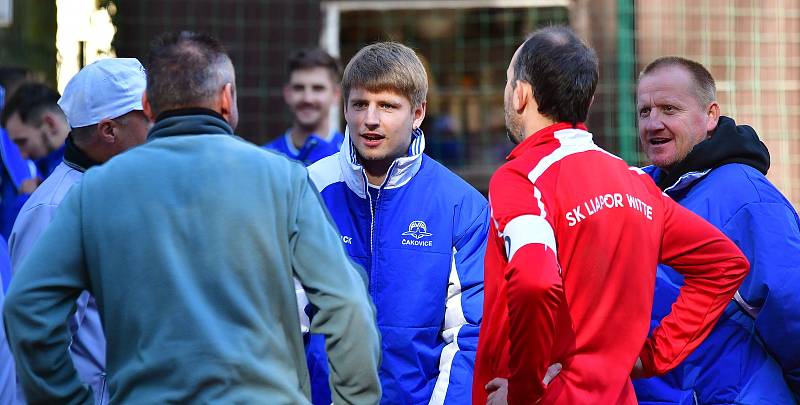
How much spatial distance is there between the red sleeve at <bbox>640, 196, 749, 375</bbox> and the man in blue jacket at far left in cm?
72

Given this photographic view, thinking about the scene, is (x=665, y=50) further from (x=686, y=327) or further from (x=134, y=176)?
(x=134, y=176)

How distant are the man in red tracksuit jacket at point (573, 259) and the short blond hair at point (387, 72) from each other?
2.60 feet

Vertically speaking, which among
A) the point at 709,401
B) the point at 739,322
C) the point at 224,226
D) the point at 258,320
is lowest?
the point at 709,401

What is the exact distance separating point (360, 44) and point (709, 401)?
8660mm

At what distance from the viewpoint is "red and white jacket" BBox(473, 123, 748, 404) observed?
299cm

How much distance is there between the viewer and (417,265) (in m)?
3.85

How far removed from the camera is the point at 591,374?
122 inches

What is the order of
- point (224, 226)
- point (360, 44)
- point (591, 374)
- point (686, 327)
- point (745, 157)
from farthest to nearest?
point (360, 44) < point (745, 157) < point (686, 327) < point (591, 374) < point (224, 226)

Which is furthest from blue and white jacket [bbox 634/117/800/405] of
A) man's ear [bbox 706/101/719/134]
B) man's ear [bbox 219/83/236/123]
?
man's ear [bbox 219/83/236/123]

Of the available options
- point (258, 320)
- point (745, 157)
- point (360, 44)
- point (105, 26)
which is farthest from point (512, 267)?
point (360, 44)

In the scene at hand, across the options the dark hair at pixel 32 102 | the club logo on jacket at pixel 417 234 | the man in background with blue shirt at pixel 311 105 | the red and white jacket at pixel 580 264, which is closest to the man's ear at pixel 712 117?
the red and white jacket at pixel 580 264

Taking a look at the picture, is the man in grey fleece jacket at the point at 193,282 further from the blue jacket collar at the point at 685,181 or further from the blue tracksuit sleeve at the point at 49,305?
the blue jacket collar at the point at 685,181

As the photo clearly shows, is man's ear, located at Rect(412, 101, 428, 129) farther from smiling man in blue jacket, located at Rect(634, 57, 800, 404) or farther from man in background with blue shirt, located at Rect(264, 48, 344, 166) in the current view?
man in background with blue shirt, located at Rect(264, 48, 344, 166)

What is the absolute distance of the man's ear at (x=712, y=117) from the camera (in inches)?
168
